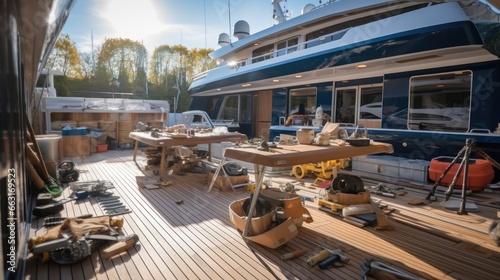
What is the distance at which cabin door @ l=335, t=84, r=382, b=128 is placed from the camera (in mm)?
8227

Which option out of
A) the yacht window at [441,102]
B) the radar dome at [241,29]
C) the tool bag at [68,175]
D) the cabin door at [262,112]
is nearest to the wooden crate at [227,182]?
the tool bag at [68,175]

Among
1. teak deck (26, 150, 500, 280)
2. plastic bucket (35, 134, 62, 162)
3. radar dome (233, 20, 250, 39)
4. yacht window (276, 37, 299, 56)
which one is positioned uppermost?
radar dome (233, 20, 250, 39)

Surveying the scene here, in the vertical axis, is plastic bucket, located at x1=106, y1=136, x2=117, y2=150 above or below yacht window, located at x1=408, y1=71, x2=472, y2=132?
below

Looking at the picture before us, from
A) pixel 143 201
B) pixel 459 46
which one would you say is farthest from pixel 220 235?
pixel 459 46

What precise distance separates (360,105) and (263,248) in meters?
6.74

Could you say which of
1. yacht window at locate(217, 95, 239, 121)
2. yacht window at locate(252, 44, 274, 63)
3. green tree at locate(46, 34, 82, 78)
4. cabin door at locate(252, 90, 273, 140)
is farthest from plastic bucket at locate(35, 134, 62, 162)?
green tree at locate(46, 34, 82, 78)

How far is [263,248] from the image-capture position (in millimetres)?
3104

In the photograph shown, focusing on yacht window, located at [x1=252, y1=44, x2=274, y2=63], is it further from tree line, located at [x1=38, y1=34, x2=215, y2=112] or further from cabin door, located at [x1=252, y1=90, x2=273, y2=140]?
tree line, located at [x1=38, y1=34, x2=215, y2=112]

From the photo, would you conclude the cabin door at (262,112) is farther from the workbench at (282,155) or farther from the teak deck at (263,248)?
the workbench at (282,155)

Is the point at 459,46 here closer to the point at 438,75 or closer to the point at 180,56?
the point at 438,75

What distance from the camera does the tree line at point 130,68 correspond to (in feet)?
84.3

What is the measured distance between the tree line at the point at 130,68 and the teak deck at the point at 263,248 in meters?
20.7

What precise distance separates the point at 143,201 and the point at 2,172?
3.05m

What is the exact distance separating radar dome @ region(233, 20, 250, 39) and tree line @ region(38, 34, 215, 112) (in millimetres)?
10865
